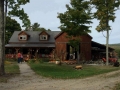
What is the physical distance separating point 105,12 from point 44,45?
1828cm

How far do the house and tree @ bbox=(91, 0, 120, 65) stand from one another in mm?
10935

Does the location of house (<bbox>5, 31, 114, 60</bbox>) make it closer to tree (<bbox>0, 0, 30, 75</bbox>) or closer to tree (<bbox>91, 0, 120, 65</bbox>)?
tree (<bbox>91, 0, 120, 65</bbox>)

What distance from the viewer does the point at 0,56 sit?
1897cm

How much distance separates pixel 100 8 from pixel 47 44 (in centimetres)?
1853

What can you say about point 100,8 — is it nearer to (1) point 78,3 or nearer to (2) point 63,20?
(1) point 78,3

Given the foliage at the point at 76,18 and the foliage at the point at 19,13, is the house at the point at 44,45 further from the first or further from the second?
the foliage at the point at 19,13

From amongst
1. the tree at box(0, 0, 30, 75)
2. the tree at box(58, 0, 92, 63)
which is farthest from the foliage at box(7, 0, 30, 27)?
the tree at box(58, 0, 92, 63)

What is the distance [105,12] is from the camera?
35.2 metres

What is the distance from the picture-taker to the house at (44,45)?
48312 millimetres

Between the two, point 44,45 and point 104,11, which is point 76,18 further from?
point 44,45

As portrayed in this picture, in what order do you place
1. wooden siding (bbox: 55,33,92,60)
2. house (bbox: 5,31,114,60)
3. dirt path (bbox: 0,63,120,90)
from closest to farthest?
dirt path (bbox: 0,63,120,90) < wooden siding (bbox: 55,33,92,60) < house (bbox: 5,31,114,60)

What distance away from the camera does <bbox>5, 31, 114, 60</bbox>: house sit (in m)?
48.3

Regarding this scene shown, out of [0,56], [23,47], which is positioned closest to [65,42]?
[23,47]

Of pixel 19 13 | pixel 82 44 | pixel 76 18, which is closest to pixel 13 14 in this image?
pixel 19 13
